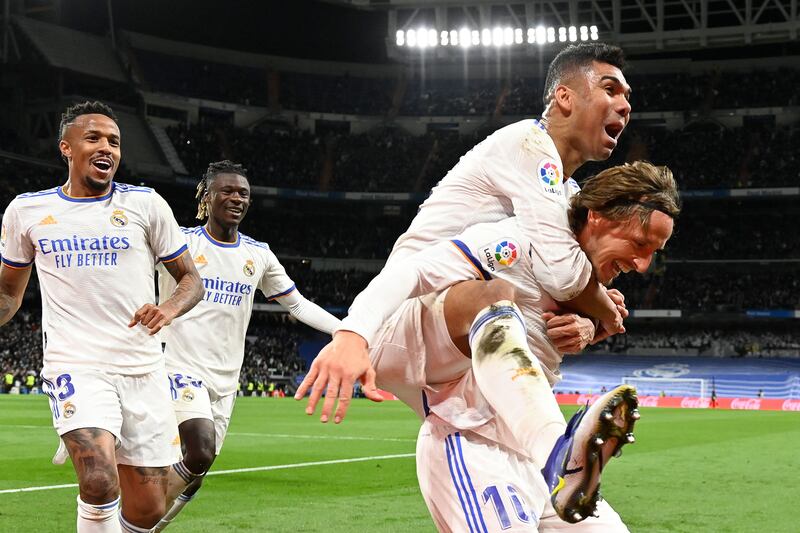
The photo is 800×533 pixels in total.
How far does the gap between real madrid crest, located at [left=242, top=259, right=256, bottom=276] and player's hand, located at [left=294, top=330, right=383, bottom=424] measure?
4740 mm

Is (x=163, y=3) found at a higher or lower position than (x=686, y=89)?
higher

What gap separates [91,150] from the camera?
5.60 meters

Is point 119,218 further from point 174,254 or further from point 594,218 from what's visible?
point 594,218

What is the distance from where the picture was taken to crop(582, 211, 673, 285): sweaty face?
3.45 m

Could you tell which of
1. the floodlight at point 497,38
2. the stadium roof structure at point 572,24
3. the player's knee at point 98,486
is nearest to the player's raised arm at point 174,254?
the player's knee at point 98,486

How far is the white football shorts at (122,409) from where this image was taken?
5.14 meters

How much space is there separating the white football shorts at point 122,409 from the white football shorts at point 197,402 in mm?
1185

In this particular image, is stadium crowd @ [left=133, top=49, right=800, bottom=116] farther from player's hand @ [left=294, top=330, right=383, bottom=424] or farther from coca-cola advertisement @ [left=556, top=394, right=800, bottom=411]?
player's hand @ [left=294, top=330, right=383, bottom=424]

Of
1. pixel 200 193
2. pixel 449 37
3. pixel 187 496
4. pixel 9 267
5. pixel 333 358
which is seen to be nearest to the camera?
pixel 333 358

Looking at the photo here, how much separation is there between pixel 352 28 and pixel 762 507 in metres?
47.5

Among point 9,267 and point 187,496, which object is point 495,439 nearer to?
point 9,267

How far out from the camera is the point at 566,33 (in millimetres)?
40281

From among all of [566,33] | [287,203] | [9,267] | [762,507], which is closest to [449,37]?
[566,33]

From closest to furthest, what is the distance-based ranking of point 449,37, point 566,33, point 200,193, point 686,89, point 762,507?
point 200,193 < point 762,507 < point 566,33 < point 449,37 < point 686,89
